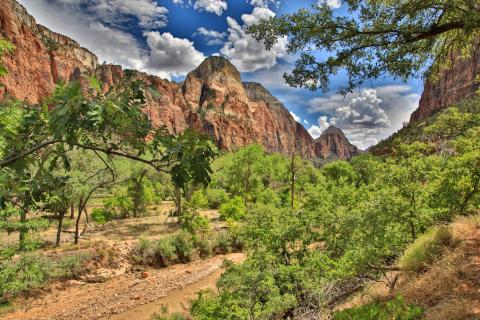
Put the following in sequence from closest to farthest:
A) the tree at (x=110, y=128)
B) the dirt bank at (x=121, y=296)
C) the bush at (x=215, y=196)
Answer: the tree at (x=110, y=128), the dirt bank at (x=121, y=296), the bush at (x=215, y=196)

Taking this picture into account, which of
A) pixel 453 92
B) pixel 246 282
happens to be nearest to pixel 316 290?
pixel 246 282

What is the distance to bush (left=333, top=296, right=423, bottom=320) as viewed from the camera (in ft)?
20.0

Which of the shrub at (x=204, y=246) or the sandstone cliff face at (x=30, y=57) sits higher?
the sandstone cliff face at (x=30, y=57)

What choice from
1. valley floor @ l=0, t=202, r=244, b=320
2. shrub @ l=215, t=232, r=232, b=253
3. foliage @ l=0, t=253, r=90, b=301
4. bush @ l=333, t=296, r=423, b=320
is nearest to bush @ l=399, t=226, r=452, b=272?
bush @ l=333, t=296, r=423, b=320

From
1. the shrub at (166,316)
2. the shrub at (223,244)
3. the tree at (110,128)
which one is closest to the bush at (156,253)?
the shrub at (223,244)

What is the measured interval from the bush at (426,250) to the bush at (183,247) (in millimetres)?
17729

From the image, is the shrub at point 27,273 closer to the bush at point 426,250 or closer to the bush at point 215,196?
the bush at point 426,250

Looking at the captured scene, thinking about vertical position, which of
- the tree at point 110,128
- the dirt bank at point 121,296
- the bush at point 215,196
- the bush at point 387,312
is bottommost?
the dirt bank at point 121,296

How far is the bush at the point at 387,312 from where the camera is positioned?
6094 mm

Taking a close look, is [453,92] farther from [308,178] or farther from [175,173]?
[175,173]

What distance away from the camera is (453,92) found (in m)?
109

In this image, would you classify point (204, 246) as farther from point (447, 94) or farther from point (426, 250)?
point (447, 94)

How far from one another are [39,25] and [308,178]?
118 metres

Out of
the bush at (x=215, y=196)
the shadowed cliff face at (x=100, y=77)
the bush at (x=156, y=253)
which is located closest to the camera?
the bush at (x=156, y=253)
